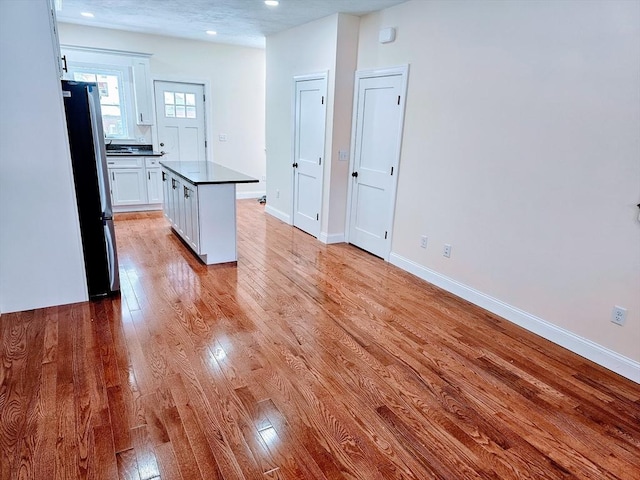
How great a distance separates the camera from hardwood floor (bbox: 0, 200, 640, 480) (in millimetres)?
1753

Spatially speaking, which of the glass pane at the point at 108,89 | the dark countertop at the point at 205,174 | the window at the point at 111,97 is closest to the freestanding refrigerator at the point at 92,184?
the dark countertop at the point at 205,174

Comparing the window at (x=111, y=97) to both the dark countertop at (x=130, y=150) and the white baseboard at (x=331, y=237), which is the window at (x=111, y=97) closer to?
the dark countertop at (x=130, y=150)

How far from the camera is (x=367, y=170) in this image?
4.58 meters

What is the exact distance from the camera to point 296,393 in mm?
2184

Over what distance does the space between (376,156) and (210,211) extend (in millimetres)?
1907

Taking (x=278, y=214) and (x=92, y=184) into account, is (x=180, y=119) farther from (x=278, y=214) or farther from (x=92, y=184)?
(x=92, y=184)

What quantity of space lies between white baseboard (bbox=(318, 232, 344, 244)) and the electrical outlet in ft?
10.1

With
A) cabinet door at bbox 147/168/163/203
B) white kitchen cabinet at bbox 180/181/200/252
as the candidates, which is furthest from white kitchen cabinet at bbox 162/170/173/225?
cabinet door at bbox 147/168/163/203

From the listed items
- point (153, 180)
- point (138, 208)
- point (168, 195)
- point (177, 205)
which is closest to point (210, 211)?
point (177, 205)

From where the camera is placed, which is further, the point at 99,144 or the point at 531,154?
the point at 99,144

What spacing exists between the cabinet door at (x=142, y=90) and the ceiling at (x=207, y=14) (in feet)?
1.58

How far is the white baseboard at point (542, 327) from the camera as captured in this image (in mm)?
2516

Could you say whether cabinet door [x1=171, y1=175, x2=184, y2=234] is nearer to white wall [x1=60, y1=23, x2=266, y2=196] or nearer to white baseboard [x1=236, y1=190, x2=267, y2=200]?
white wall [x1=60, y1=23, x2=266, y2=196]

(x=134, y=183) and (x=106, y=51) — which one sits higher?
(x=106, y=51)
